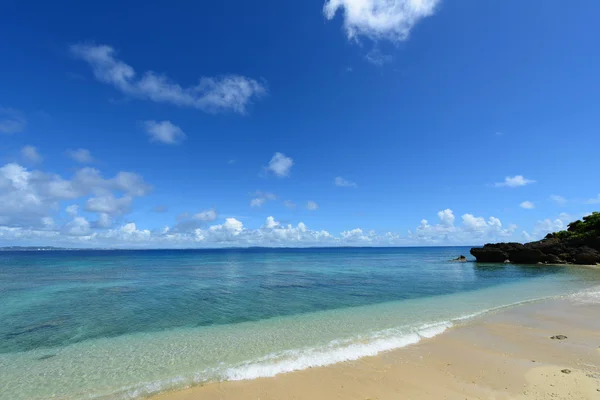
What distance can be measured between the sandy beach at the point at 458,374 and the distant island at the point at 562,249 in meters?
58.4

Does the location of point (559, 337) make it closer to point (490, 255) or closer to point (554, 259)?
point (554, 259)

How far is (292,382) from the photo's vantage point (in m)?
9.17

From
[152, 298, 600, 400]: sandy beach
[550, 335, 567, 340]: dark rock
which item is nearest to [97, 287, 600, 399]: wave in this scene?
[152, 298, 600, 400]: sandy beach

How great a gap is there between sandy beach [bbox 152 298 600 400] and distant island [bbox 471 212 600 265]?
58.4 m

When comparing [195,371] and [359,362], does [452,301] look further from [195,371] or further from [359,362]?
[195,371]

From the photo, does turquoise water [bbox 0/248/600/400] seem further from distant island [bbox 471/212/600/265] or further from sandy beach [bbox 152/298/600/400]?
distant island [bbox 471/212/600/265]

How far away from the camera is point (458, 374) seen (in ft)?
30.8

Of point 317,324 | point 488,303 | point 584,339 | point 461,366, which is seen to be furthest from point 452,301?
point 461,366

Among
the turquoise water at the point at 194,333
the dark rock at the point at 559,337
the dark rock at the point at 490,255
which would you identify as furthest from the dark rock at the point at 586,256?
Answer: the dark rock at the point at 559,337

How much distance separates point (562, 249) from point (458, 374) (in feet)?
227

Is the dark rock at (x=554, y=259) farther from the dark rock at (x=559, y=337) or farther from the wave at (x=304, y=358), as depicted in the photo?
the wave at (x=304, y=358)

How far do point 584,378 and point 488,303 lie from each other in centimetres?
1367

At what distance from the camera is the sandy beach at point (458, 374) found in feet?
27.0

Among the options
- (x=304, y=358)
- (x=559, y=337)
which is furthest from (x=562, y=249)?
(x=304, y=358)
